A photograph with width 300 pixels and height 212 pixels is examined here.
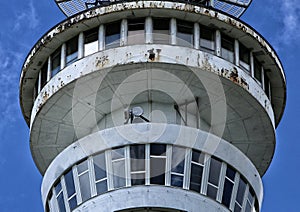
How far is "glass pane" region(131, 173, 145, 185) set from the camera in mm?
38438

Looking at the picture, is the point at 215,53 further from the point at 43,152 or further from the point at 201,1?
the point at 43,152

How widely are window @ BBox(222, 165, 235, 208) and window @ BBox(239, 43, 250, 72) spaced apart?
3.81 meters

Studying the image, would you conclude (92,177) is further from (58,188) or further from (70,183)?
(58,188)

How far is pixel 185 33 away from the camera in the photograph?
A: 4000 centimetres

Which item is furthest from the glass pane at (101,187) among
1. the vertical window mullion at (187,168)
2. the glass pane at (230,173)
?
the glass pane at (230,173)

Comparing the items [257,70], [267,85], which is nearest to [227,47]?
[257,70]

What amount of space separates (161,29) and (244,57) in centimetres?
331

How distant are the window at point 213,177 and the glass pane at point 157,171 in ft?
5.56

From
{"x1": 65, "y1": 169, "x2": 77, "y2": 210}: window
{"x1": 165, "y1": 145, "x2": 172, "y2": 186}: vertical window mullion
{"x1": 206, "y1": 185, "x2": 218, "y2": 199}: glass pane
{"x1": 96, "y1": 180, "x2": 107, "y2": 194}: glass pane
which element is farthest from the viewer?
{"x1": 65, "y1": 169, "x2": 77, "y2": 210}: window

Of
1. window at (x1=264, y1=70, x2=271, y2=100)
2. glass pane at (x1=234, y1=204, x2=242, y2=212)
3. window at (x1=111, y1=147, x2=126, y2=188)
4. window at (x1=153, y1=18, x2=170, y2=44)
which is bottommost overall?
glass pane at (x1=234, y1=204, x2=242, y2=212)

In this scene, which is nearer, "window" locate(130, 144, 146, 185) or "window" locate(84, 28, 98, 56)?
"window" locate(130, 144, 146, 185)

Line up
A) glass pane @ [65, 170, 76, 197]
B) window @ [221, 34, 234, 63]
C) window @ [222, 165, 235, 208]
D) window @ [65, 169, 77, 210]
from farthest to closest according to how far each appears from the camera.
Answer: window @ [221, 34, 234, 63] → glass pane @ [65, 170, 76, 197] → window @ [65, 169, 77, 210] → window @ [222, 165, 235, 208]

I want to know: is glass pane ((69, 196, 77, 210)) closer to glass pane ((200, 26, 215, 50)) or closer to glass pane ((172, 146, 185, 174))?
glass pane ((172, 146, 185, 174))

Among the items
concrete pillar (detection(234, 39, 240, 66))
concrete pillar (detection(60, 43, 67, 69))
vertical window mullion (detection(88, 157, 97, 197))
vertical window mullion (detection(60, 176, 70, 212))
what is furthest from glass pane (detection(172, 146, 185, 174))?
concrete pillar (detection(60, 43, 67, 69))
